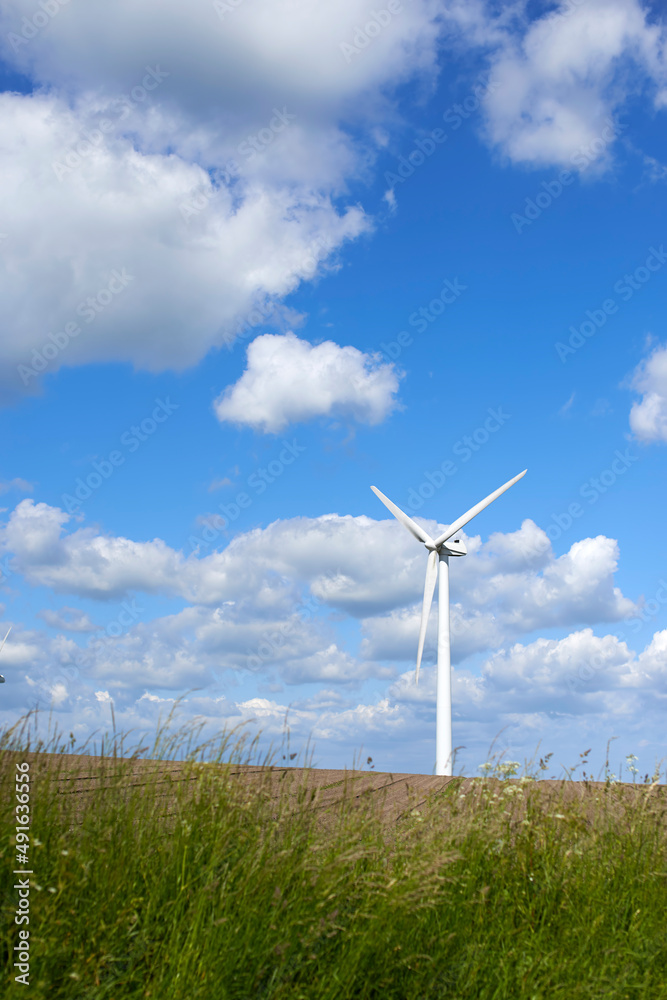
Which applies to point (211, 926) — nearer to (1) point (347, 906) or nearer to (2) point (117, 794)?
(1) point (347, 906)

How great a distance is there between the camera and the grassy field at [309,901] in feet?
19.0

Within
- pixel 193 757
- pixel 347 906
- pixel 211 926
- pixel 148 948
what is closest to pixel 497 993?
pixel 347 906

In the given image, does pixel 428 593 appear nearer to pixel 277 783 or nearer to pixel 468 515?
pixel 468 515

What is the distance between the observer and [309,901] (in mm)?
6574

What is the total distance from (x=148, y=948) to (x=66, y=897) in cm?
79

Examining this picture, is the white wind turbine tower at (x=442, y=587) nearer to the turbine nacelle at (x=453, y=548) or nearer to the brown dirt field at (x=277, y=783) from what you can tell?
the turbine nacelle at (x=453, y=548)

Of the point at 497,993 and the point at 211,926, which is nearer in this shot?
the point at 211,926

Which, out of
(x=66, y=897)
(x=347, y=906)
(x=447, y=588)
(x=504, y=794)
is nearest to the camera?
(x=66, y=897)

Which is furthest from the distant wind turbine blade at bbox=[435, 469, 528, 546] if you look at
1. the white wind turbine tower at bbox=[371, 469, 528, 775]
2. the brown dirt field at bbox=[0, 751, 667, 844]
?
the brown dirt field at bbox=[0, 751, 667, 844]

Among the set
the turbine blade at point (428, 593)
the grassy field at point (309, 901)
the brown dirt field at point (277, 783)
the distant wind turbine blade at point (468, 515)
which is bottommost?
the grassy field at point (309, 901)

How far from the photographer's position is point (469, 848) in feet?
26.5

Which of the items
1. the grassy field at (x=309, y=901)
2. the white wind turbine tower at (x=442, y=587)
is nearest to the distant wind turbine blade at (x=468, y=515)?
the white wind turbine tower at (x=442, y=587)

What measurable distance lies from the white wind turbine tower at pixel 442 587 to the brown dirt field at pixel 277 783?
41.9ft

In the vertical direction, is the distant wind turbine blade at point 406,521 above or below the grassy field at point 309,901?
above
